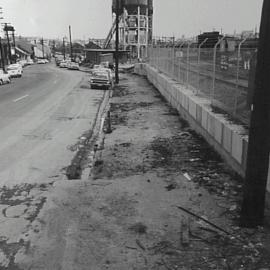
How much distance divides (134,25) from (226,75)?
245 ft

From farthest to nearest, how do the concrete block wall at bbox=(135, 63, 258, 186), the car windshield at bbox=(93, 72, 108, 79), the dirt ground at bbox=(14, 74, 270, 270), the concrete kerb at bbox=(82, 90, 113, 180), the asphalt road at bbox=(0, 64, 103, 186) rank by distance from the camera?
the car windshield at bbox=(93, 72, 108, 79) → the concrete kerb at bbox=(82, 90, 113, 180) → the asphalt road at bbox=(0, 64, 103, 186) → the concrete block wall at bbox=(135, 63, 258, 186) → the dirt ground at bbox=(14, 74, 270, 270)

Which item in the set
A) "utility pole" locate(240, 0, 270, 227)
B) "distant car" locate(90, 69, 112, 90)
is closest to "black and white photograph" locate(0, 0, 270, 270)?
"utility pole" locate(240, 0, 270, 227)

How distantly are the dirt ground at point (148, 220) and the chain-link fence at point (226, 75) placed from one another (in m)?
1.39

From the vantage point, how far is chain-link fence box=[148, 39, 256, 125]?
876cm

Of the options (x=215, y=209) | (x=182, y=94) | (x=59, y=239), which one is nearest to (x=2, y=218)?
(x=59, y=239)

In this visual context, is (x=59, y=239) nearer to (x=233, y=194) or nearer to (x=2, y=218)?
(x=2, y=218)

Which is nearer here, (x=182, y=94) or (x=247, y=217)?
(x=247, y=217)

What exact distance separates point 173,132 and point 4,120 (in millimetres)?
7431

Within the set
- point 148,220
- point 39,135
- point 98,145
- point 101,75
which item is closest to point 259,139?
point 148,220

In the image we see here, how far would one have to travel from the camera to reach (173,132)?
13.6 meters

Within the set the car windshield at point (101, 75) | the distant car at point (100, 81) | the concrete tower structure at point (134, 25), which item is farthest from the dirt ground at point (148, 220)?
the concrete tower structure at point (134, 25)

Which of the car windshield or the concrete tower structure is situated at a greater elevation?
the concrete tower structure

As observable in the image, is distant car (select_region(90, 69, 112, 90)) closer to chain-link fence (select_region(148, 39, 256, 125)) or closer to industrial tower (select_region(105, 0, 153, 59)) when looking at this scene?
chain-link fence (select_region(148, 39, 256, 125))

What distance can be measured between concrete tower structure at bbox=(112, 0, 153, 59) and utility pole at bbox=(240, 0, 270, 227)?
76715 mm
